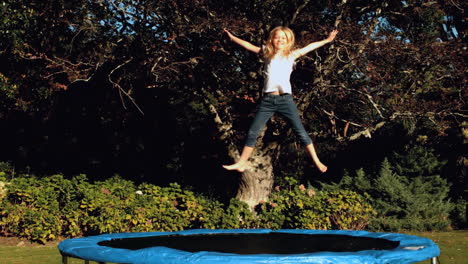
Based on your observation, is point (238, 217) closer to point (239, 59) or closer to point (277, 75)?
point (239, 59)

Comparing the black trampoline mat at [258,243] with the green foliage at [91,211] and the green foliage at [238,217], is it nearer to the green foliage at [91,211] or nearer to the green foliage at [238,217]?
the green foliage at [238,217]

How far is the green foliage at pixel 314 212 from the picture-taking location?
7082 millimetres

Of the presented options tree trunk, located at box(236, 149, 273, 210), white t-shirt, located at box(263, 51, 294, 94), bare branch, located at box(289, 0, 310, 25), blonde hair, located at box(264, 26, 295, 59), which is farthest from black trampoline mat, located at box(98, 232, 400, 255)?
bare branch, located at box(289, 0, 310, 25)

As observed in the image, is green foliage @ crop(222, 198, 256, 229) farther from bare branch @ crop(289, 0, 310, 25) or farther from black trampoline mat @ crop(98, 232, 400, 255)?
bare branch @ crop(289, 0, 310, 25)

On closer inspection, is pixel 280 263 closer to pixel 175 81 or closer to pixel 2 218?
pixel 175 81

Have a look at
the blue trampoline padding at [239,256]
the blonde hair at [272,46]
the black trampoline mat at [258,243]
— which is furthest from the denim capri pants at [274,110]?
the blue trampoline padding at [239,256]

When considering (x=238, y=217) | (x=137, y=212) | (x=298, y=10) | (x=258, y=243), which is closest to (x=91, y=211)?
(x=137, y=212)

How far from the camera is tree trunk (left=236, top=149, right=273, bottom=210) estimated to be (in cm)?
784

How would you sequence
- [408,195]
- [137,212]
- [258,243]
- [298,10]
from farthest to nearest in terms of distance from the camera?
[408,195], [298,10], [137,212], [258,243]

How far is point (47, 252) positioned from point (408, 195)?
18.3 ft

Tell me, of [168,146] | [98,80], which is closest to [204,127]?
[168,146]

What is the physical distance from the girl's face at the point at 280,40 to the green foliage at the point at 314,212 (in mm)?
3726

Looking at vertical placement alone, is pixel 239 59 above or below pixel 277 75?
above

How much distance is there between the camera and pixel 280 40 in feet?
12.1
